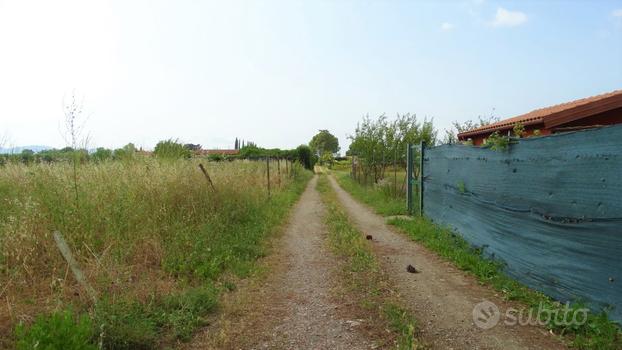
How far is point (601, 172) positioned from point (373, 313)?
2544mm

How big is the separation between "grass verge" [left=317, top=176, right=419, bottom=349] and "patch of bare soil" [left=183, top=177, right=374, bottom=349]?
0.79ft

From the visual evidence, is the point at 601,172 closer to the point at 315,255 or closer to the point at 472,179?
the point at 472,179

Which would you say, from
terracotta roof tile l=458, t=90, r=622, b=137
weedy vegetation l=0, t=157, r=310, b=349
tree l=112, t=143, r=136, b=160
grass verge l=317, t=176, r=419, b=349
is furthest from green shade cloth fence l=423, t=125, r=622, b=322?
tree l=112, t=143, r=136, b=160

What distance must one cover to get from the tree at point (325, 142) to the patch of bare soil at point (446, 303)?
79.4 m

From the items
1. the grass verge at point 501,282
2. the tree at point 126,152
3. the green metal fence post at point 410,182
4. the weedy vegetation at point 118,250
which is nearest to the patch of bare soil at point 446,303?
the grass verge at point 501,282

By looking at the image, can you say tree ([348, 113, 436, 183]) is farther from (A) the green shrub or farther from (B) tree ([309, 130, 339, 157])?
(B) tree ([309, 130, 339, 157])

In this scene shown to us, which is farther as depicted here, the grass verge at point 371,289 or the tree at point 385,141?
the tree at point 385,141

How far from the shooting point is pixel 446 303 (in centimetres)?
427

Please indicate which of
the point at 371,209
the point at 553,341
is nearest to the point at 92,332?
the point at 553,341

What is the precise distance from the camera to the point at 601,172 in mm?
3568

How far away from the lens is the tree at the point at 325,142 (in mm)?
88762

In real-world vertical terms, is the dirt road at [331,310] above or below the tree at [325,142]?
below

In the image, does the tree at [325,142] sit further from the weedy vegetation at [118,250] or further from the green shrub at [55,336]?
the green shrub at [55,336]

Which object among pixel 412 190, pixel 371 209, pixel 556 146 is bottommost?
pixel 371 209
